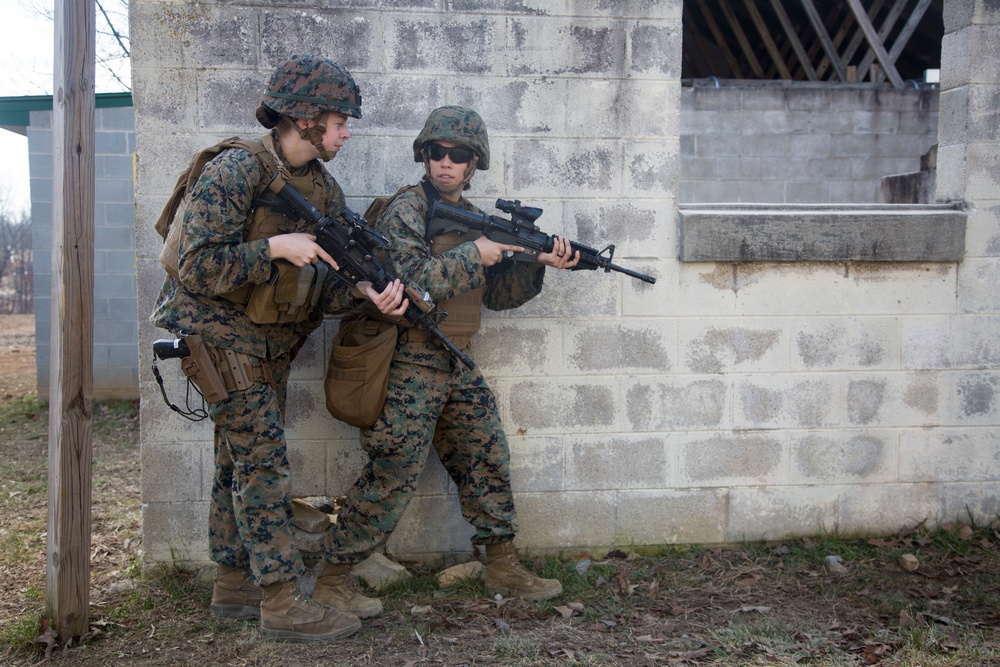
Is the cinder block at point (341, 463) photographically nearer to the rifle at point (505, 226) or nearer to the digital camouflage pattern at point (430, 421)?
the digital camouflage pattern at point (430, 421)

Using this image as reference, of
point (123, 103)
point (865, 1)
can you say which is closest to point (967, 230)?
point (123, 103)

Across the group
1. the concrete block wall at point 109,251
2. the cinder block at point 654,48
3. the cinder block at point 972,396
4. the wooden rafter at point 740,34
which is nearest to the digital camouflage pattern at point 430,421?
the cinder block at point 654,48

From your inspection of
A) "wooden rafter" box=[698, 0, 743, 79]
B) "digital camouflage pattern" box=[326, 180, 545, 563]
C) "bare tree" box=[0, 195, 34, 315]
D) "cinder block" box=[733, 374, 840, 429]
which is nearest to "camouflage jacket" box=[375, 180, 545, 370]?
"digital camouflage pattern" box=[326, 180, 545, 563]

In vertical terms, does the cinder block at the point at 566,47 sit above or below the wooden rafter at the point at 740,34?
below

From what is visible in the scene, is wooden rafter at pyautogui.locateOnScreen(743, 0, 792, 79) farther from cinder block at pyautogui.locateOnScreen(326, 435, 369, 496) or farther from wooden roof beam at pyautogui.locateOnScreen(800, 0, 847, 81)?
cinder block at pyautogui.locateOnScreen(326, 435, 369, 496)

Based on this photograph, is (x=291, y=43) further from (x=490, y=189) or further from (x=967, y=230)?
(x=967, y=230)

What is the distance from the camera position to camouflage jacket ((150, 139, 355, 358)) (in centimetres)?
315

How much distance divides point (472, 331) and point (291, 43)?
148 centimetres

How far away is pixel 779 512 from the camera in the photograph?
4.41m

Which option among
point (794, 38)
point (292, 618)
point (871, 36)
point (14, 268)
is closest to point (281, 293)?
point (292, 618)

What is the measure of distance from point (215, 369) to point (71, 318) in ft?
1.83

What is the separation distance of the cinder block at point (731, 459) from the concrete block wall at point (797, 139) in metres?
5.22

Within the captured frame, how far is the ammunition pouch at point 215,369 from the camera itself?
10.6ft

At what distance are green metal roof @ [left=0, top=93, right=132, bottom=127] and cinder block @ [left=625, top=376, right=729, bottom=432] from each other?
6.32m
